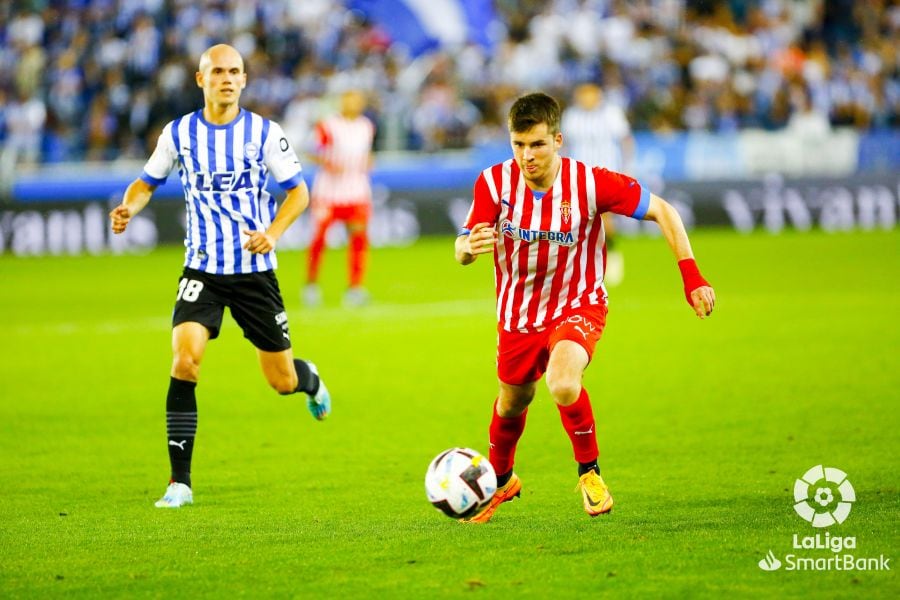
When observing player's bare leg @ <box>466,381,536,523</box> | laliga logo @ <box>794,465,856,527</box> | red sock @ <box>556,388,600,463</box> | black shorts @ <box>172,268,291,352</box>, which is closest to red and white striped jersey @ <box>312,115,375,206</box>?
black shorts @ <box>172,268,291,352</box>

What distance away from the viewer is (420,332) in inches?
568

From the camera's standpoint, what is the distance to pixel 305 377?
8742 mm

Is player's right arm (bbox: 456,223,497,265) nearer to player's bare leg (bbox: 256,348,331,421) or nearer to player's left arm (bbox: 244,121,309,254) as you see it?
player's left arm (bbox: 244,121,309,254)

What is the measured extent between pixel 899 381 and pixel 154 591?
273 inches

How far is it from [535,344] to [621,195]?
80 centimetres

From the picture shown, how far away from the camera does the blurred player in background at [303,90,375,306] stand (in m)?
16.6

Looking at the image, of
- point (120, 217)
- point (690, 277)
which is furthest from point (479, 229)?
point (120, 217)

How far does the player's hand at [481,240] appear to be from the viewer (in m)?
6.20

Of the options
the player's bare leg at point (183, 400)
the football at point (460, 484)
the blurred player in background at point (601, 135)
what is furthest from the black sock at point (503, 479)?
the blurred player in background at point (601, 135)

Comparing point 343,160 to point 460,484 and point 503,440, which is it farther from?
point 460,484

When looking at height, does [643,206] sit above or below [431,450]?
above

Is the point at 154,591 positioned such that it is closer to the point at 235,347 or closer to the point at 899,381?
the point at 899,381

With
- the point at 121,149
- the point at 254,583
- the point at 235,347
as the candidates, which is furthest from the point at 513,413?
the point at 121,149

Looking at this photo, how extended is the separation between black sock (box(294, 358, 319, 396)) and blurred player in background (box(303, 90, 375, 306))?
758 centimetres
